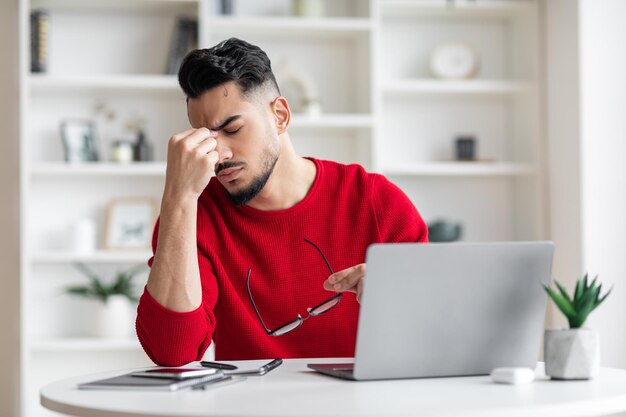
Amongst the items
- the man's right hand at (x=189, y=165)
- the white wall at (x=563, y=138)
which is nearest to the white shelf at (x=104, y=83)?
the white wall at (x=563, y=138)

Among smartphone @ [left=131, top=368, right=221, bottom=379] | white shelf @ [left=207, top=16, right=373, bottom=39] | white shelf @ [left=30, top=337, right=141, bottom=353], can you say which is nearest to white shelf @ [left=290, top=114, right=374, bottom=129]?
white shelf @ [left=207, top=16, right=373, bottom=39]

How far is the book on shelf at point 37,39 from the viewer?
3547mm

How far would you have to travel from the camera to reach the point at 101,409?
3.67ft

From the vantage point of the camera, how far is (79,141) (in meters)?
3.66

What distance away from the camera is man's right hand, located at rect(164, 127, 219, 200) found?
167 centimetres

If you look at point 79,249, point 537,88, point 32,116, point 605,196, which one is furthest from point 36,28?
point 605,196

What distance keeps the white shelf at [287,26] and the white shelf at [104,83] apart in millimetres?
299

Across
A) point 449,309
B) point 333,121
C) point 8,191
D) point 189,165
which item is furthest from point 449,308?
point 8,191

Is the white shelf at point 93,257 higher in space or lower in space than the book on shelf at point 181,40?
lower

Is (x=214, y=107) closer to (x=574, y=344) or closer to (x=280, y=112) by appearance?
(x=280, y=112)

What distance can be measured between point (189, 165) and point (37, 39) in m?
2.16

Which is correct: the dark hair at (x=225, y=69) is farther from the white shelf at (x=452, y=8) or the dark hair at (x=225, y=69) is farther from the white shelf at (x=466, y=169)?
the white shelf at (x=452, y=8)

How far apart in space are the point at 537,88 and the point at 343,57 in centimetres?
86

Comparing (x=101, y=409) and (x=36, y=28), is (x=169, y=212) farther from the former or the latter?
(x=36, y=28)
